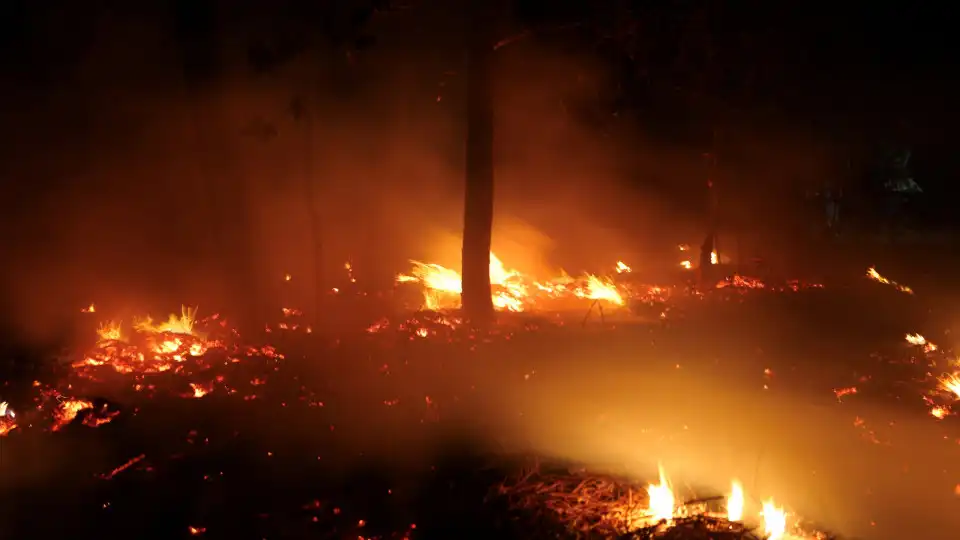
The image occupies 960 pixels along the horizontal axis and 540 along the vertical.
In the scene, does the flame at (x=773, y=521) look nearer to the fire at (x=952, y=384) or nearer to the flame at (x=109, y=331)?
the fire at (x=952, y=384)

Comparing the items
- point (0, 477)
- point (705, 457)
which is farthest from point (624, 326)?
point (0, 477)

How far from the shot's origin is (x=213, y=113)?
1110 cm

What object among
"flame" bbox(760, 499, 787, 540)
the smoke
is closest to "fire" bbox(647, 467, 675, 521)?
"flame" bbox(760, 499, 787, 540)

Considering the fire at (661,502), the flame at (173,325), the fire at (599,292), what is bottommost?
the fire at (661,502)

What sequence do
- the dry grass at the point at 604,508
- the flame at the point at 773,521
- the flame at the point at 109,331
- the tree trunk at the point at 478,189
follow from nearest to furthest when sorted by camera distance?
the dry grass at the point at 604,508, the flame at the point at 773,521, the flame at the point at 109,331, the tree trunk at the point at 478,189

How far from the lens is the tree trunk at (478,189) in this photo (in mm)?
12273

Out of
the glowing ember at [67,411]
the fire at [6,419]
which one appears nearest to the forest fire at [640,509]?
the glowing ember at [67,411]

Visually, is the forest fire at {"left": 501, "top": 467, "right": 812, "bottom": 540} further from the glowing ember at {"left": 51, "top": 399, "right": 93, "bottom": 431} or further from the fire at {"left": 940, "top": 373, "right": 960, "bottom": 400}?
the fire at {"left": 940, "top": 373, "right": 960, "bottom": 400}

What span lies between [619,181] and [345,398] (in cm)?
1640

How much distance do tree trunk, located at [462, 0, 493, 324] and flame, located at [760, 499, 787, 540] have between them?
275 inches

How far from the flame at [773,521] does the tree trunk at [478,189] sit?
275 inches

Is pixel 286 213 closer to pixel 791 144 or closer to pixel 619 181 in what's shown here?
pixel 619 181

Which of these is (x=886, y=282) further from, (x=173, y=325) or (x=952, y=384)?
(x=173, y=325)

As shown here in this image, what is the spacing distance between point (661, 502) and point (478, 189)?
25.1ft
